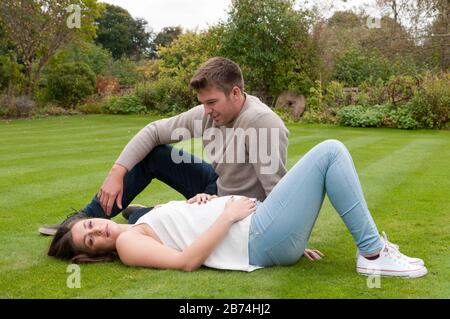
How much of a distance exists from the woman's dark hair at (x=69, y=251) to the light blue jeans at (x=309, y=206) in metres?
0.99

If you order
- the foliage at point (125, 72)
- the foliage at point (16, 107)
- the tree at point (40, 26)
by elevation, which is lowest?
the foliage at point (16, 107)

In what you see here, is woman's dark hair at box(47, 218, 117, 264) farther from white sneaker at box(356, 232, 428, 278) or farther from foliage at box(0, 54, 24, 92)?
foliage at box(0, 54, 24, 92)

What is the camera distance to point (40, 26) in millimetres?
24672

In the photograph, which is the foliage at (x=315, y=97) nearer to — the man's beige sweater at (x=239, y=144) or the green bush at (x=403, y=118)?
the green bush at (x=403, y=118)

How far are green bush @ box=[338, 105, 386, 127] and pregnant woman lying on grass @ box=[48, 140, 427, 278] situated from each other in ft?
49.1

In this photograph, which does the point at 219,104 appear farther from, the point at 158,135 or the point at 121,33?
the point at 121,33

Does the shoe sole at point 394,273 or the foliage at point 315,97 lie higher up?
the foliage at point 315,97

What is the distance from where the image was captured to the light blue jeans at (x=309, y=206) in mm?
3463

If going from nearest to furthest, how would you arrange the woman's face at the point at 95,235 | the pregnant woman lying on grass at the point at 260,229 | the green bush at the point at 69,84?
the pregnant woman lying on grass at the point at 260,229
the woman's face at the point at 95,235
the green bush at the point at 69,84

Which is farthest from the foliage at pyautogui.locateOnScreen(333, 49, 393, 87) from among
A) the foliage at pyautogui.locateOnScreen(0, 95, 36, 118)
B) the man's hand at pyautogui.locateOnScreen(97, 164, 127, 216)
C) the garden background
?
the man's hand at pyautogui.locateOnScreen(97, 164, 127, 216)

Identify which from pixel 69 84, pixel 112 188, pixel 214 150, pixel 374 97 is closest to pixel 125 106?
pixel 69 84

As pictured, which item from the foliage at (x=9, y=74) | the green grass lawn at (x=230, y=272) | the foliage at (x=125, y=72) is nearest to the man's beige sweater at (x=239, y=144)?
the green grass lawn at (x=230, y=272)

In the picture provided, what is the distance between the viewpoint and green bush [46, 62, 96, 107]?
83.7ft
